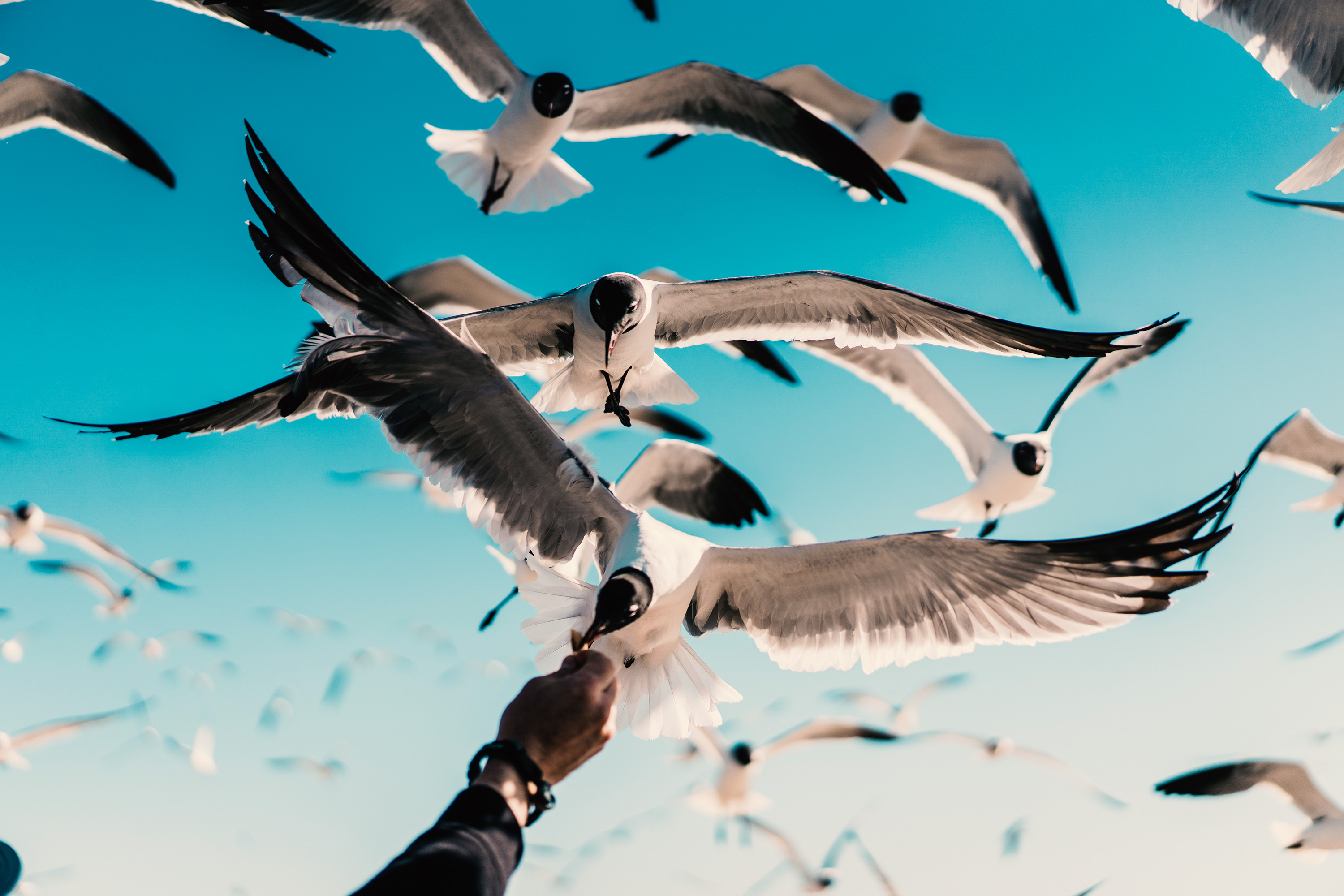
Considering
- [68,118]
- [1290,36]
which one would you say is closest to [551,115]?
[68,118]

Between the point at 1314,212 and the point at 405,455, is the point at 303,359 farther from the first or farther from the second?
the point at 1314,212

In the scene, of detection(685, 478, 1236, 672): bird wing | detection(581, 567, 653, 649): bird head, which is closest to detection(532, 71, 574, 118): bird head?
detection(685, 478, 1236, 672): bird wing

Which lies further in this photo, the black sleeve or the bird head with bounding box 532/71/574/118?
the bird head with bounding box 532/71/574/118

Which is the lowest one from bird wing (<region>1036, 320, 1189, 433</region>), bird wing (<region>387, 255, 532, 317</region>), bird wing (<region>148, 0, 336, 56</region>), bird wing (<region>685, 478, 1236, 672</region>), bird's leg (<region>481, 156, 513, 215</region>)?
bird wing (<region>685, 478, 1236, 672</region>)

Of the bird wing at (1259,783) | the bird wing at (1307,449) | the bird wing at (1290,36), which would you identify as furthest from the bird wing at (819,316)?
the bird wing at (1307,449)

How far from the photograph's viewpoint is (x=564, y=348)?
4.31 metres

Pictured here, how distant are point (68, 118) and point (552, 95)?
3.52m

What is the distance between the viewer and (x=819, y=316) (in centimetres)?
420

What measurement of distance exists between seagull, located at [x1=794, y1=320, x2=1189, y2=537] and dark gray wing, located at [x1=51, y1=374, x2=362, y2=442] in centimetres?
358

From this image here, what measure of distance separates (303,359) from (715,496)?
414cm

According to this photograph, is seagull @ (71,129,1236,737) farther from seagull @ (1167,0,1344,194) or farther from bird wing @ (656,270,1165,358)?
seagull @ (1167,0,1344,194)

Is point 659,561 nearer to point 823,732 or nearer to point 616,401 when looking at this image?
point 616,401

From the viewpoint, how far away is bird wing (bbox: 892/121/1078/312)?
604 centimetres

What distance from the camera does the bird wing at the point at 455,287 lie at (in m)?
5.46
